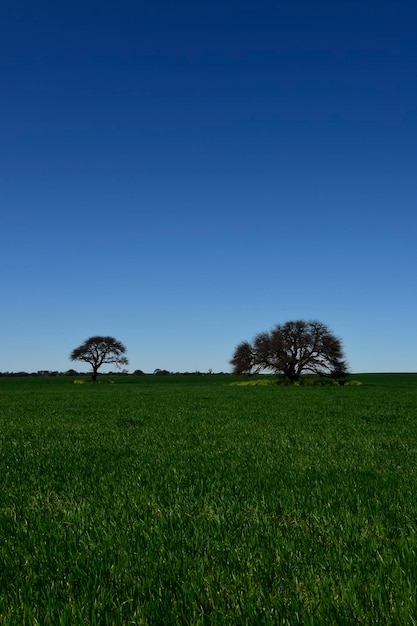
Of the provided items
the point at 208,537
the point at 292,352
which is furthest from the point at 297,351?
the point at 208,537

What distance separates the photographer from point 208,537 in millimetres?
5629

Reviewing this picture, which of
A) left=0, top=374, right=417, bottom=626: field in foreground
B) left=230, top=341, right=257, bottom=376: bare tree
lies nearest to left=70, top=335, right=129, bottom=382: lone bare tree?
left=230, top=341, right=257, bottom=376: bare tree

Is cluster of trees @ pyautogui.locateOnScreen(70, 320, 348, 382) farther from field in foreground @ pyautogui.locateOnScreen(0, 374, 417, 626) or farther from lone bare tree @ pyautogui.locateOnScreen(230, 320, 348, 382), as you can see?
field in foreground @ pyautogui.locateOnScreen(0, 374, 417, 626)

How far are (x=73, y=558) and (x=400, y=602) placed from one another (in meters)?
3.06

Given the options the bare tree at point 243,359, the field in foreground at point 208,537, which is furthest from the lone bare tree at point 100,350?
the field in foreground at point 208,537

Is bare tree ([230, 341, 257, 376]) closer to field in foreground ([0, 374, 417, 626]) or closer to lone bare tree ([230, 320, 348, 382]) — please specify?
lone bare tree ([230, 320, 348, 382])

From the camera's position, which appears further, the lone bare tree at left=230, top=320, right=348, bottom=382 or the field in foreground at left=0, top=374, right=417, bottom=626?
the lone bare tree at left=230, top=320, right=348, bottom=382

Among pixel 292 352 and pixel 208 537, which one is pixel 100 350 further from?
pixel 208 537

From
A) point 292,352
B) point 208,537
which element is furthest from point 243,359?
point 208,537

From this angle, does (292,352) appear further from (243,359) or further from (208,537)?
(208,537)

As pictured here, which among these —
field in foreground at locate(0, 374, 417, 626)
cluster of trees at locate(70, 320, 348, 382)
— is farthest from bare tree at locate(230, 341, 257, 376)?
field in foreground at locate(0, 374, 417, 626)

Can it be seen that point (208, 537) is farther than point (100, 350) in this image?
No

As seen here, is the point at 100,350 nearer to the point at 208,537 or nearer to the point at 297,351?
the point at 297,351

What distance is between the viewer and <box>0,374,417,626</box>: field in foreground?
4043mm
